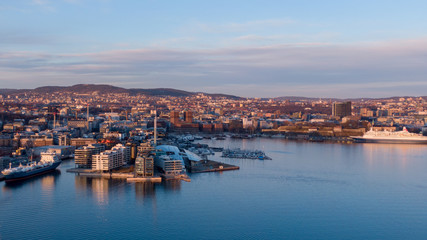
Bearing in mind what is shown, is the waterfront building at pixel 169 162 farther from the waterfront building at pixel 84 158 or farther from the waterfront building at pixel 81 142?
the waterfront building at pixel 81 142

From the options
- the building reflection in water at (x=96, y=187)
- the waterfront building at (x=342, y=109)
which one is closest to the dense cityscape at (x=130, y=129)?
the waterfront building at (x=342, y=109)

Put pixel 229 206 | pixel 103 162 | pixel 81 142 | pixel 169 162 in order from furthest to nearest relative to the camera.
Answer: pixel 81 142 → pixel 103 162 → pixel 169 162 → pixel 229 206

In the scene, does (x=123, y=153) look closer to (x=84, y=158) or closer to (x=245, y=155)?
(x=84, y=158)

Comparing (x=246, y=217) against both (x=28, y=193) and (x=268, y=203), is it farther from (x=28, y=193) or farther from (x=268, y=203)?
(x=28, y=193)

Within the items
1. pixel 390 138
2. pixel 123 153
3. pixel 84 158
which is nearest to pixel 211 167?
pixel 123 153

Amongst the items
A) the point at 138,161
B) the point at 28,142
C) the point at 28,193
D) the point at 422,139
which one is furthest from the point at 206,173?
the point at 422,139

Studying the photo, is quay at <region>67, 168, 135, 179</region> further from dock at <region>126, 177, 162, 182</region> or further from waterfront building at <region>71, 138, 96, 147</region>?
waterfront building at <region>71, 138, 96, 147</region>

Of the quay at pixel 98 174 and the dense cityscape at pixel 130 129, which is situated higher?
the dense cityscape at pixel 130 129
